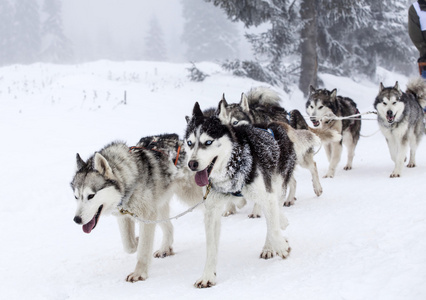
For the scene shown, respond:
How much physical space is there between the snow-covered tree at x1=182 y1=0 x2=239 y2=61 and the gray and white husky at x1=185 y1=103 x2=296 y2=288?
4614cm

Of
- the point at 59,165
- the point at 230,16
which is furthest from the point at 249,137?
the point at 230,16

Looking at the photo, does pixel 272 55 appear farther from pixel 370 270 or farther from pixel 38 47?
pixel 38 47

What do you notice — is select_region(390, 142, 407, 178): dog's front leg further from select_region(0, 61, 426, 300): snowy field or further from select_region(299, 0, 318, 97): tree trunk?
select_region(299, 0, 318, 97): tree trunk

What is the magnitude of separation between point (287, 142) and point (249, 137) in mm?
770

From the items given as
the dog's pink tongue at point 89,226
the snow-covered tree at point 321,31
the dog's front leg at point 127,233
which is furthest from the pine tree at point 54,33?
the dog's pink tongue at point 89,226

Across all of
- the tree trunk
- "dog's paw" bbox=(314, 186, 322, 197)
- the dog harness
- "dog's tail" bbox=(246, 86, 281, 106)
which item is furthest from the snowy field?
the tree trunk

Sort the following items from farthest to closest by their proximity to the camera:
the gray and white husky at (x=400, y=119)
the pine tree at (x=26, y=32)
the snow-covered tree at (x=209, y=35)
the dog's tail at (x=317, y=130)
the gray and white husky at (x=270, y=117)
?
the pine tree at (x=26, y=32), the snow-covered tree at (x=209, y=35), the gray and white husky at (x=400, y=119), the dog's tail at (x=317, y=130), the gray and white husky at (x=270, y=117)

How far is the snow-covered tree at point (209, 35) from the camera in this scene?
4853 centimetres

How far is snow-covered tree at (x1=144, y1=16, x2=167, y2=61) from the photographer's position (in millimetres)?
59372

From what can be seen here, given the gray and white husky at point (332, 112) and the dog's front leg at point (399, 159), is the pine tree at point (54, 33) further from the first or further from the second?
the dog's front leg at point (399, 159)

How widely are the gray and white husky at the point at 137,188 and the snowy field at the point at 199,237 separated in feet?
1.12

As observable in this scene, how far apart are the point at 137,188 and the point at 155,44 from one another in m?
58.5

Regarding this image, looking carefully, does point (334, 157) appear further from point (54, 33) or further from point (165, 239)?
point (54, 33)

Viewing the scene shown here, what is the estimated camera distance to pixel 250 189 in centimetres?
329
